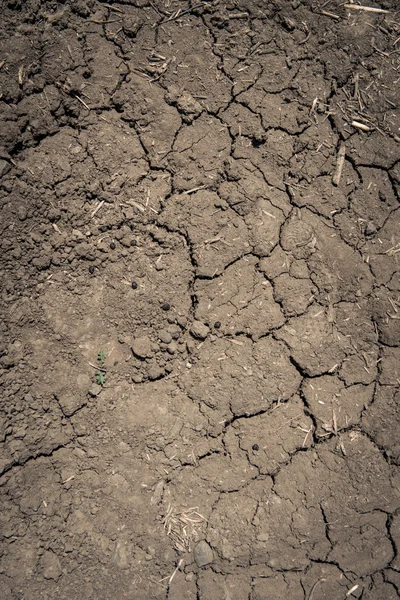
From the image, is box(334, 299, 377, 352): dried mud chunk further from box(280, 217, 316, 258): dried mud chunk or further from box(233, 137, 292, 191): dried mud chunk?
box(233, 137, 292, 191): dried mud chunk

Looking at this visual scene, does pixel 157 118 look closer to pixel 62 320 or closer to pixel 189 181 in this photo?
pixel 189 181

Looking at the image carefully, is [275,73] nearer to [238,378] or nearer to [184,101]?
[184,101]

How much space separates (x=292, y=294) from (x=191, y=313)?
2.02ft

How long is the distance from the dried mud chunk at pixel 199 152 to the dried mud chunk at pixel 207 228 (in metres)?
0.09

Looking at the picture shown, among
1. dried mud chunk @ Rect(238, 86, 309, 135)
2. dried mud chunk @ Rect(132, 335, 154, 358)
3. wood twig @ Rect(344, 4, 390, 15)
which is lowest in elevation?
dried mud chunk @ Rect(132, 335, 154, 358)

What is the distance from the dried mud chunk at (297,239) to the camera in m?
2.80

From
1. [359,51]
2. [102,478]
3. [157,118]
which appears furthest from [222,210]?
[102,478]

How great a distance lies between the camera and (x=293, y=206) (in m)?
2.83

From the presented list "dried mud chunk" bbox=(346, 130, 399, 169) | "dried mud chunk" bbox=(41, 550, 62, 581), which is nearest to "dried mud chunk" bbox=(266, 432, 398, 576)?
"dried mud chunk" bbox=(41, 550, 62, 581)

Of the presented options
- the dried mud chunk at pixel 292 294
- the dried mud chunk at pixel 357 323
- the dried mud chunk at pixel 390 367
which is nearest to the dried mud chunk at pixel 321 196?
the dried mud chunk at pixel 292 294

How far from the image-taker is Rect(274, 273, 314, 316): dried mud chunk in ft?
9.06

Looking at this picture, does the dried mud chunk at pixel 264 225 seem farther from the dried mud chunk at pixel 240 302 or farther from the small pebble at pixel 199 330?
the small pebble at pixel 199 330

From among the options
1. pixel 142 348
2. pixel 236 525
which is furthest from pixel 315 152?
pixel 236 525

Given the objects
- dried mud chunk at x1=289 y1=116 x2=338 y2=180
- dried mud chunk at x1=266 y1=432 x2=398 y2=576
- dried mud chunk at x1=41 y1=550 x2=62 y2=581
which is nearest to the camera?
dried mud chunk at x1=41 y1=550 x2=62 y2=581
